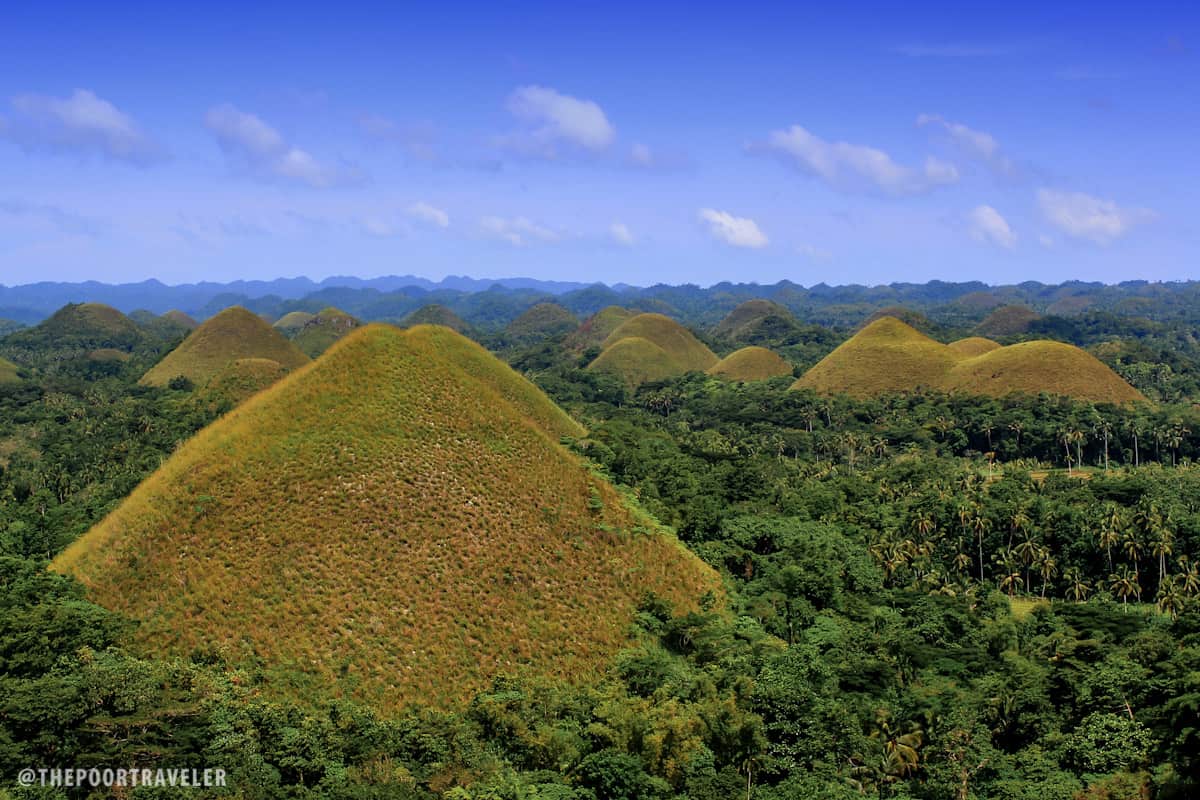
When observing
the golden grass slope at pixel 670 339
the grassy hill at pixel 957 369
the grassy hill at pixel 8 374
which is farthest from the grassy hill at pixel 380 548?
the golden grass slope at pixel 670 339

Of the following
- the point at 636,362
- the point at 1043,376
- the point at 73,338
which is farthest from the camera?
the point at 73,338

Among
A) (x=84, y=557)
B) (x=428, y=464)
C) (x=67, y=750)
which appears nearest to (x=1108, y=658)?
(x=428, y=464)


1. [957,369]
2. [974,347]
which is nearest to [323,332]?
[957,369]

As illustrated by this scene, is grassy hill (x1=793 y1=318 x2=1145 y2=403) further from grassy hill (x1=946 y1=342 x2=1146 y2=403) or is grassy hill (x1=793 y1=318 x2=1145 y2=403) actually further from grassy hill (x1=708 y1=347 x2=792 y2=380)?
grassy hill (x1=708 y1=347 x2=792 y2=380)

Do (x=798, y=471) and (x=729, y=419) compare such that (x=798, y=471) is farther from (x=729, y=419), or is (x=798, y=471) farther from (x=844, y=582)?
(x=729, y=419)

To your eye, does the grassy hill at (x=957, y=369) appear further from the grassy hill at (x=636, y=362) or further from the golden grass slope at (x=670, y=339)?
the golden grass slope at (x=670, y=339)

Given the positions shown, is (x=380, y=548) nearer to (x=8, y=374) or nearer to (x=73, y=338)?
(x=8, y=374)
